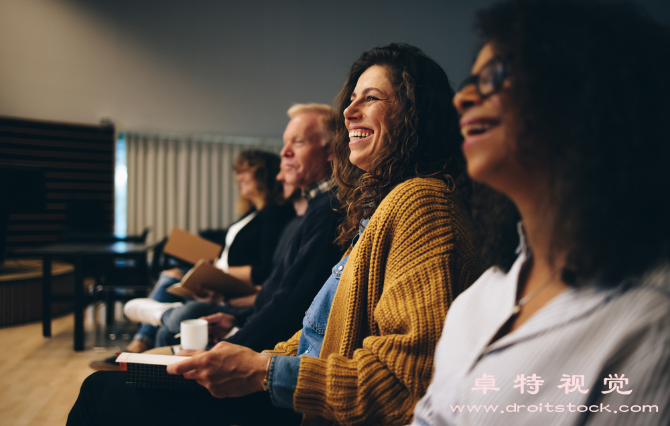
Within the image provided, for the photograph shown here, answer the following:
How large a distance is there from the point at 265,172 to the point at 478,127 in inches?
95.4

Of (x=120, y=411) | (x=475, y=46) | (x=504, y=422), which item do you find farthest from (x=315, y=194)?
(x=504, y=422)

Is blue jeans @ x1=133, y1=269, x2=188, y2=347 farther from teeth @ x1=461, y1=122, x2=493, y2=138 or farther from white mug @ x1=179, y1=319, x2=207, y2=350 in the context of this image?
teeth @ x1=461, y1=122, x2=493, y2=138

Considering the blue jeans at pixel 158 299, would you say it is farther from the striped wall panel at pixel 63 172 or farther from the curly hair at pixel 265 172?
the striped wall panel at pixel 63 172

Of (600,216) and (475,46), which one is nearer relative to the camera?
(600,216)

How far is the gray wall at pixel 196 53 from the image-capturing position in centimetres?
549

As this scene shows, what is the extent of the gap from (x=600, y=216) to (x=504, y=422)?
28 centimetres

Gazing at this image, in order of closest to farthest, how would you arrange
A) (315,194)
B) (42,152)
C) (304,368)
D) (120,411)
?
(304,368), (120,411), (315,194), (42,152)

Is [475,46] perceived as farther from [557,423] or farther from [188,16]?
[188,16]

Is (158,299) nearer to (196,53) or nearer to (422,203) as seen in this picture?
(422,203)

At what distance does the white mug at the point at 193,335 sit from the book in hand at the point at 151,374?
1.41 feet

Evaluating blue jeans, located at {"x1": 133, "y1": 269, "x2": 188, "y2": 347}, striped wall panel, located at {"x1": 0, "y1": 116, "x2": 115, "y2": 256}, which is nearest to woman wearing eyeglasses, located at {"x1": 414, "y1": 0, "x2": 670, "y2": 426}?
blue jeans, located at {"x1": 133, "y1": 269, "x2": 188, "y2": 347}

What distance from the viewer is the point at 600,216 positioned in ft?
1.59

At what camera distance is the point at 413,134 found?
1055 millimetres

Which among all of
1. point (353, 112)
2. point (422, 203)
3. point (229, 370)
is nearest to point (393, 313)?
point (422, 203)
